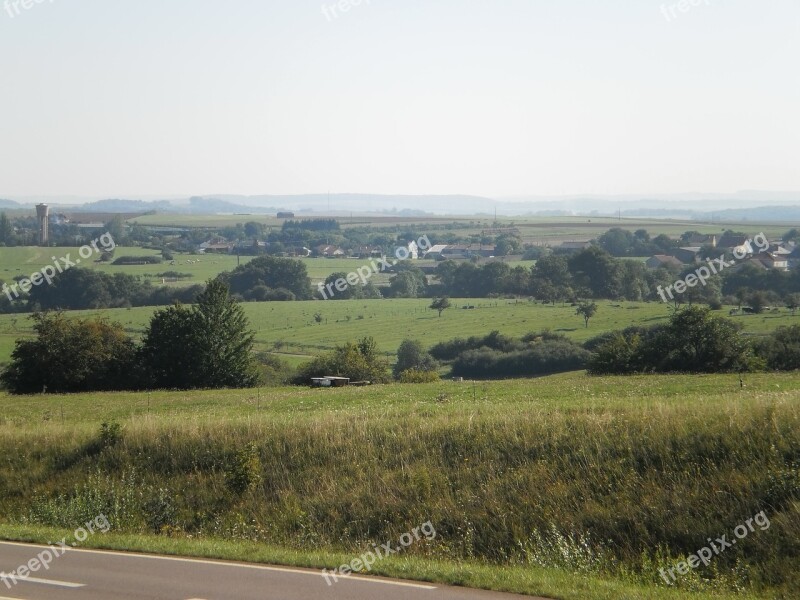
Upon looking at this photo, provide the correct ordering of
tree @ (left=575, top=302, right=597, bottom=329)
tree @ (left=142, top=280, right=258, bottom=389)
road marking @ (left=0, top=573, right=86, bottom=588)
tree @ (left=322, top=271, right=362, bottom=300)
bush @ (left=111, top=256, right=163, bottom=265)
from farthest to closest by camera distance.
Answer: bush @ (left=111, top=256, right=163, bottom=265) < tree @ (left=322, top=271, right=362, bottom=300) < tree @ (left=575, top=302, right=597, bottom=329) < tree @ (left=142, top=280, right=258, bottom=389) < road marking @ (left=0, top=573, right=86, bottom=588)

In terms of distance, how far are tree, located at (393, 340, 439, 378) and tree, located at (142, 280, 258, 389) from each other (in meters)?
22.0

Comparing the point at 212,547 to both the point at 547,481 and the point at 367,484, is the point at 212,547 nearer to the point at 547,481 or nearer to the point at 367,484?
the point at 367,484

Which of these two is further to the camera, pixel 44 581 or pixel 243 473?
pixel 243 473

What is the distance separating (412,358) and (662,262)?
3592 inches

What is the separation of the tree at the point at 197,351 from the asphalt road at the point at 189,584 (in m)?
38.7

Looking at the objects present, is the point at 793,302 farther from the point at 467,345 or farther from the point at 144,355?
the point at 144,355

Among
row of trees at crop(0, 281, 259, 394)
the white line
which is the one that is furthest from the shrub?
row of trees at crop(0, 281, 259, 394)

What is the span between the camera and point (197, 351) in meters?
55.1

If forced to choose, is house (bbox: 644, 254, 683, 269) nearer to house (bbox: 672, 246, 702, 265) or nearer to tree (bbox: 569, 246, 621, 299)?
house (bbox: 672, 246, 702, 265)

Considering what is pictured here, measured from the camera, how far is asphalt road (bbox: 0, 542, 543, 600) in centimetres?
1345

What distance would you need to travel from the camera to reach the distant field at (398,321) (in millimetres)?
84875

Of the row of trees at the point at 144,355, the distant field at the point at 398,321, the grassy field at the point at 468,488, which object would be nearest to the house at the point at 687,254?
the distant field at the point at 398,321

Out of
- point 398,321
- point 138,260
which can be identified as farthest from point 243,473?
point 138,260

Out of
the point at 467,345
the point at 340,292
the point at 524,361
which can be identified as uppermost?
the point at 524,361
